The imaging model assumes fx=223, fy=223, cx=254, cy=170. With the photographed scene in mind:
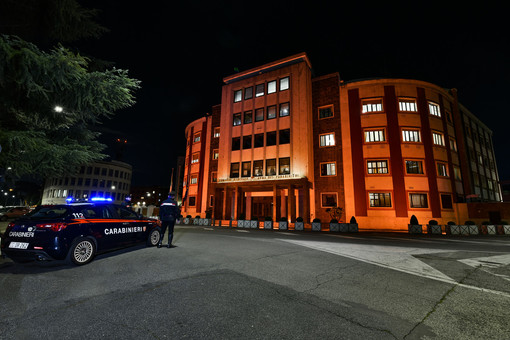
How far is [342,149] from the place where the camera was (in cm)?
2442

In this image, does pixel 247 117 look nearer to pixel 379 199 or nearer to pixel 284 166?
pixel 284 166

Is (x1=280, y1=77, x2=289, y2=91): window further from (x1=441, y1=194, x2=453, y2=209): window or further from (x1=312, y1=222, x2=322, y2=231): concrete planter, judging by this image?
(x1=441, y1=194, x2=453, y2=209): window

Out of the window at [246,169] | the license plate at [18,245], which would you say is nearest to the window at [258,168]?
the window at [246,169]

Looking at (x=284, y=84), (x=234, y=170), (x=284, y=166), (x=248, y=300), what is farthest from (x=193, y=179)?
(x=248, y=300)

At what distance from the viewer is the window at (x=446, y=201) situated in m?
22.7

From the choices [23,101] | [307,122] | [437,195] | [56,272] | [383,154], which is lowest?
[56,272]

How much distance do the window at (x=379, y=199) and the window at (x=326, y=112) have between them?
1004 centimetres

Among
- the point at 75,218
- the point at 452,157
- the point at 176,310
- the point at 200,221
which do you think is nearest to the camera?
the point at 176,310

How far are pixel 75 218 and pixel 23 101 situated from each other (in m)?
5.51

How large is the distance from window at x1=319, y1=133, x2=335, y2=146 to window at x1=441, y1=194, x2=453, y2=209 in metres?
12.2

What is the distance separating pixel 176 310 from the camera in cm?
302

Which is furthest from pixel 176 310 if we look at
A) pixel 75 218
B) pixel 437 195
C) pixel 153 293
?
pixel 437 195

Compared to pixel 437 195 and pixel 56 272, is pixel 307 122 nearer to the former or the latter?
pixel 437 195

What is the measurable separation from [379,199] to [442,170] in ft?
26.5
